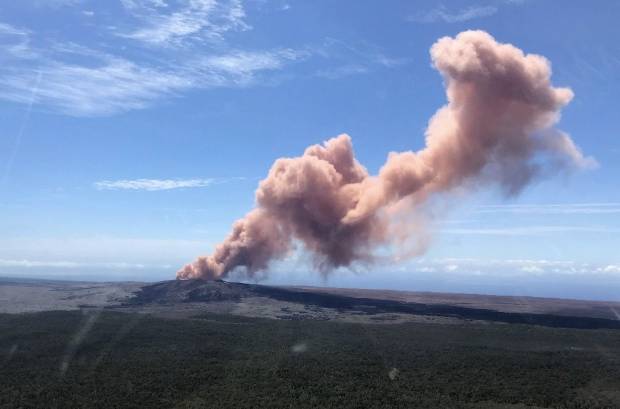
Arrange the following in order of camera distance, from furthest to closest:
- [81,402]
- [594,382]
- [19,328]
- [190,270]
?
[190,270] < [19,328] < [594,382] < [81,402]

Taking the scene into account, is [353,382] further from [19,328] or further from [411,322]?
[19,328]

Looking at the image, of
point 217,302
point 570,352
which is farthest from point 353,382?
point 217,302

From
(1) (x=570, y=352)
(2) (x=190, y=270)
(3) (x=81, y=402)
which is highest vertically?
(2) (x=190, y=270)

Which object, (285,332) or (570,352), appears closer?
(570,352)

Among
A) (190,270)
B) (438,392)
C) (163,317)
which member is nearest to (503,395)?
(438,392)

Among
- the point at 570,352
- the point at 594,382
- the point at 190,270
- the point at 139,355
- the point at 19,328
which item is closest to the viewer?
the point at 594,382

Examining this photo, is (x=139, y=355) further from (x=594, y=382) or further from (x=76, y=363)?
(x=594, y=382)

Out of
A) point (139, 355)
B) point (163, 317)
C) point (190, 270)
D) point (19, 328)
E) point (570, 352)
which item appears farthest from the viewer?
point (190, 270)

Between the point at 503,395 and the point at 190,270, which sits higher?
the point at 190,270

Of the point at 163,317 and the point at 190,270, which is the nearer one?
the point at 163,317
